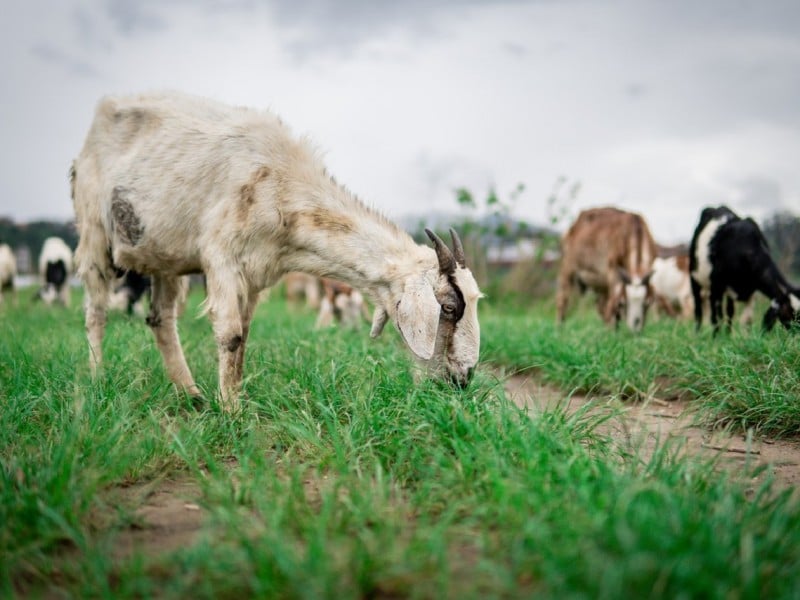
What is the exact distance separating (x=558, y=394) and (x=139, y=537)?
354cm

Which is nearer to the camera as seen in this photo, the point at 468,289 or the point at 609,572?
the point at 609,572

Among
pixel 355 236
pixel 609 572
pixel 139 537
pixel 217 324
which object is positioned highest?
pixel 355 236

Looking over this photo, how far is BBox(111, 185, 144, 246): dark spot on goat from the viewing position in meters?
4.20

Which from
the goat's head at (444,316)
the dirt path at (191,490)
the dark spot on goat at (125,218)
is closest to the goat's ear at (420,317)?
the goat's head at (444,316)

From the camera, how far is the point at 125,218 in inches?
167

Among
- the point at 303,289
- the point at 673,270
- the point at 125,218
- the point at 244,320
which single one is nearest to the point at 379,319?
the point at 244,320

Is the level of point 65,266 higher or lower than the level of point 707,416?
higher

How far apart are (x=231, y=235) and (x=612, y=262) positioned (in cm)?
659

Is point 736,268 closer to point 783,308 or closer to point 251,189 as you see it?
point 783,308

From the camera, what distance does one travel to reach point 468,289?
143 inches

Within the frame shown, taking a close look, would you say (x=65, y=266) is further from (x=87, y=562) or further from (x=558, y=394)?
(x=87, y=562)

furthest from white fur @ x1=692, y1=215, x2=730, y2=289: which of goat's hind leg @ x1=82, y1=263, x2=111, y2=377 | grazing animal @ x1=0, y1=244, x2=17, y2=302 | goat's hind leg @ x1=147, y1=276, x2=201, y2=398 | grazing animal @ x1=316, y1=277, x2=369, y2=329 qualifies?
grazing animal @ x1=0, y1=244, x2=17, y2=302

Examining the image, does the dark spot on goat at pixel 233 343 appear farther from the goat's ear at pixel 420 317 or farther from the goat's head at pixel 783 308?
the goat's head at pixel 783 308

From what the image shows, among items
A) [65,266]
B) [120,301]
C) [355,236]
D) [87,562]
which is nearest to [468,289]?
[355,236]
